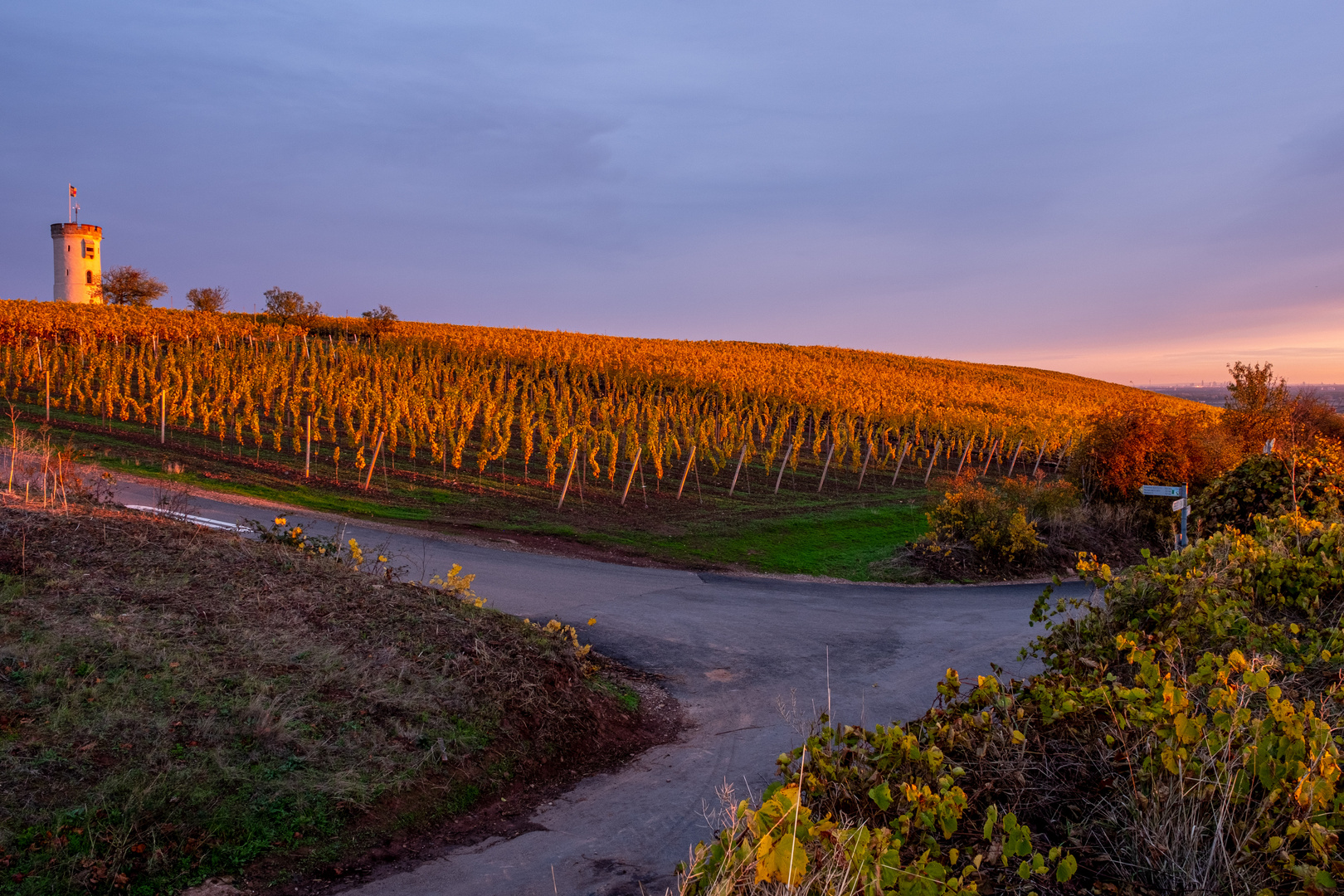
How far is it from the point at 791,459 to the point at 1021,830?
101 ft

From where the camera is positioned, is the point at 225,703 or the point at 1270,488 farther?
the point at 1270,488

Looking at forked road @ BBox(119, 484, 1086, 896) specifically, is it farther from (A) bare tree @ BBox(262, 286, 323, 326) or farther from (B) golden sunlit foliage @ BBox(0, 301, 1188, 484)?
(A) bare tree @ BBox(262, 286, 323, 326)

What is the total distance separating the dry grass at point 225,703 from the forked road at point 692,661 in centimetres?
81

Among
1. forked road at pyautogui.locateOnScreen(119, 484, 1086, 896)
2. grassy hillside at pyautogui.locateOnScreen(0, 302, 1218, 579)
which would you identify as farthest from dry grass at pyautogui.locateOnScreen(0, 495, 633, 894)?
grassy hillside at pyautogui.locateOnScreen(0, 302, 1218, 579)

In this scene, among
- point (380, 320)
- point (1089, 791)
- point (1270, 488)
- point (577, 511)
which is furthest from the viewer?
point (380, 320)

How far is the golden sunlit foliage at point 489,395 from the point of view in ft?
87.6

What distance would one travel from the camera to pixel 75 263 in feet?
217

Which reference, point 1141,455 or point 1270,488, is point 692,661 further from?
point 1141,455

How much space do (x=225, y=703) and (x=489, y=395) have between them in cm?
2575

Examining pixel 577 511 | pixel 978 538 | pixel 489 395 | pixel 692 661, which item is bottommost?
pixel 692 661

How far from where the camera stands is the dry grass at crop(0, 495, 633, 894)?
498 cm

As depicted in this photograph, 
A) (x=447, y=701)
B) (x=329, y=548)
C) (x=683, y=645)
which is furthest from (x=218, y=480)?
(x=447, y=701)

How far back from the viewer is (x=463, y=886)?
5.09 m

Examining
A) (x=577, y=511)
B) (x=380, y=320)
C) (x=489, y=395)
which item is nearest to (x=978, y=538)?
(x=577, y=511)
